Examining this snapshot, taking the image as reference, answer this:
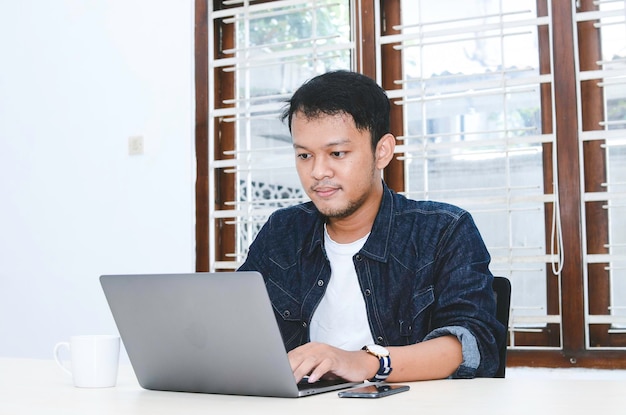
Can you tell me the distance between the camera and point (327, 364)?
1.22 meters

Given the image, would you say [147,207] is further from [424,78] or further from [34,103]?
[424,78]

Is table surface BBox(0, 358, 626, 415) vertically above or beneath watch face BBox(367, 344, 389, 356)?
beneath

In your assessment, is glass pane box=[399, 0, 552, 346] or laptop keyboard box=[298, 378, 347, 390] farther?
glass pane box=[399, 0, 552, 346]

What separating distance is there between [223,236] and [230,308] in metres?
2.28

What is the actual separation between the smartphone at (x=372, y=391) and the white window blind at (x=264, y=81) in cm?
203

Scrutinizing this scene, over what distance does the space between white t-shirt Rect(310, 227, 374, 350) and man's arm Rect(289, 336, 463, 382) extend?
309mm

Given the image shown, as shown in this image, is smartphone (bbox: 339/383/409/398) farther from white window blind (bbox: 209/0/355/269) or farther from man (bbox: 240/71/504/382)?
white window blind (bbox: 209/0/355/269)

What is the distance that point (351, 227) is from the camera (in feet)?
6.09

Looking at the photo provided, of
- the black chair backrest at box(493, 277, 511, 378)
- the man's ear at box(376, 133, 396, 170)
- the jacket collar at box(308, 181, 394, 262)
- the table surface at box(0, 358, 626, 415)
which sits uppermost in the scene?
the man's ear at box(376, 133, 396, 170)

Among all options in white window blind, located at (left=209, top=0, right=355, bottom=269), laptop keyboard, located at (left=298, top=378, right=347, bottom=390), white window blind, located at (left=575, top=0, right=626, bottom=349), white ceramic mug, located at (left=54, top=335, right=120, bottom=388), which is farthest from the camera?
white window blind, located at (left=209, top=0, right=355, bottom=269)

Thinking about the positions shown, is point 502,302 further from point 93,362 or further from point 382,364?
point 93,362

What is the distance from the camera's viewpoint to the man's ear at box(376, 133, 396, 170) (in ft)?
6.06

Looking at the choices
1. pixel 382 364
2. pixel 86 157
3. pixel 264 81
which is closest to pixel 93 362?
pixel 382 364

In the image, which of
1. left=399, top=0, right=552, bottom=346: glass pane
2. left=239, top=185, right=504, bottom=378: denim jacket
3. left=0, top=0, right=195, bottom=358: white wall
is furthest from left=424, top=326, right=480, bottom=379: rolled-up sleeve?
left=0, top=0, right=195, bottom=358: white wall
